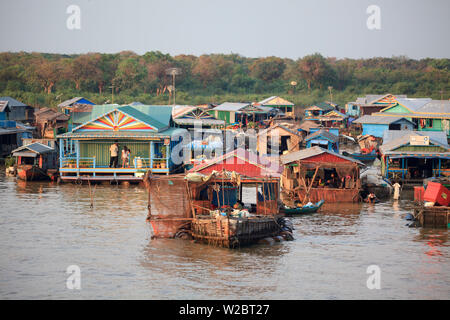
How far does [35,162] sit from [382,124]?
889 inches

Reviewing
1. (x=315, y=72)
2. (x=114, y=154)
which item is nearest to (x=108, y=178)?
(x=114, y=154)

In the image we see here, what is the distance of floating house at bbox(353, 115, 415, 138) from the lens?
4041 centimetres

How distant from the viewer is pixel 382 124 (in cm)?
4150

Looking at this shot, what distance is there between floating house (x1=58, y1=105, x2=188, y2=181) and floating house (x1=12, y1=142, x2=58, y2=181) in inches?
47.5

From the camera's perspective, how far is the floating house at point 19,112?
42156mm

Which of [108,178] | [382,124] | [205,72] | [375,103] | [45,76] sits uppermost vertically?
[205,72]

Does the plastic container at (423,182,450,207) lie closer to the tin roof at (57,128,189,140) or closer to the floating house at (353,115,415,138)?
the tin roof at (57,128,189,140)

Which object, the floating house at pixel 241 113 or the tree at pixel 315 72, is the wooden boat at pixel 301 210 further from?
the tree at pixel 315 72

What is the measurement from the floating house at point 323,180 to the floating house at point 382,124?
54.0 ft

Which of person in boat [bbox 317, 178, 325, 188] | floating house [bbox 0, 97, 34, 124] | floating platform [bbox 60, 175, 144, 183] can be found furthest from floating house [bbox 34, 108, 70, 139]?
person in boat [bbox 317, 178, 325, 188]

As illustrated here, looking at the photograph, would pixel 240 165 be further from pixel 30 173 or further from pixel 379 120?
pixel 379 120
